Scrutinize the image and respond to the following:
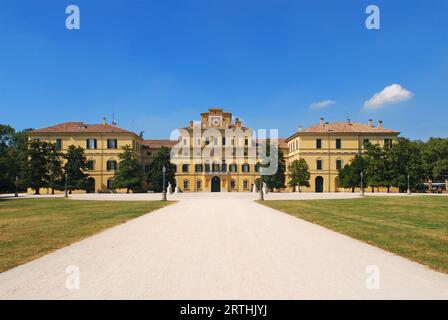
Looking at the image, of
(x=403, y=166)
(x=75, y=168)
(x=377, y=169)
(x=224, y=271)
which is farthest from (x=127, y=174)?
(x=224, y=271)

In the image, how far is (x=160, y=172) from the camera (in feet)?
173

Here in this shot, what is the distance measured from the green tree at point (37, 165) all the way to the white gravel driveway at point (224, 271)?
1708 inches

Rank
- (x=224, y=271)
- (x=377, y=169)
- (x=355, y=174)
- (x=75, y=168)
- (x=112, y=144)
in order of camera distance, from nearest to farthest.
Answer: (x=224, y=271), (x=377, y=169), (x=75, y=168), (x=355, y=174), (x=112, y=144)

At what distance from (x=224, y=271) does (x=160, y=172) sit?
4809 centimetres

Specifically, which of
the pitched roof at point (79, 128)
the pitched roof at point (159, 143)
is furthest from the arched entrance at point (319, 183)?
the pitched roof at point (79, 128)

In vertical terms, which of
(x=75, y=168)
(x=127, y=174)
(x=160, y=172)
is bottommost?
(x=127, y=174)

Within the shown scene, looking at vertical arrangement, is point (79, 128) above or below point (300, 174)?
above

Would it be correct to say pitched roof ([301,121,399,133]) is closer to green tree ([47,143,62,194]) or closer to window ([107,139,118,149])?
window ([107,139,118,149])

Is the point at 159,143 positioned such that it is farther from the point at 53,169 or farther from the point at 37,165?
the point at 37,165

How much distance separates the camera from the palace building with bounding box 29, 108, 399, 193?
54531 millimetres

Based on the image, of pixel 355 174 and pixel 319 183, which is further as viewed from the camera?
pixel 319 183

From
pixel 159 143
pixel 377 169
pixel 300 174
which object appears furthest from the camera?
pixel 159 143

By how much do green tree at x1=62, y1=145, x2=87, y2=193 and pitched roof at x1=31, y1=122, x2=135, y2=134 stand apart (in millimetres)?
5650

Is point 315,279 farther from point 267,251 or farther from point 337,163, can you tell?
point 337,163
